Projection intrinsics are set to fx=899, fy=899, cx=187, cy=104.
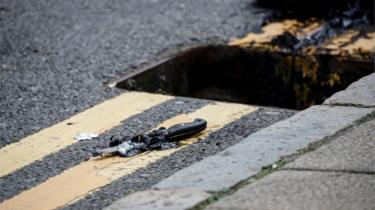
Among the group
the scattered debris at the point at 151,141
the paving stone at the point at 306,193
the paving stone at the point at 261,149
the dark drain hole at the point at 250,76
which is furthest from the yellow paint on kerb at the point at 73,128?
A: the paving stone at the point at 306,193

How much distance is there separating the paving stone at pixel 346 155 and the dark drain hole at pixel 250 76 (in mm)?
1509

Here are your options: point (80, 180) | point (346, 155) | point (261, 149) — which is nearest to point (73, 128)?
point (80, 180)

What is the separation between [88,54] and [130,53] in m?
0.27

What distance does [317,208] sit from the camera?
2965 mm

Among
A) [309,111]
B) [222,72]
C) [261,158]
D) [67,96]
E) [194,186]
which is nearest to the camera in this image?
[194,186]

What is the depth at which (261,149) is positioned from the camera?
363 centimetres

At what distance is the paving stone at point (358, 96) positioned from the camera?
4215 millimetres

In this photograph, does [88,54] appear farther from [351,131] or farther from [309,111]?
[351,131]

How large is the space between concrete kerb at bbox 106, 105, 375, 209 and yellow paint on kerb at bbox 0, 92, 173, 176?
0.95m

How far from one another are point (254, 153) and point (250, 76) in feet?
7.25

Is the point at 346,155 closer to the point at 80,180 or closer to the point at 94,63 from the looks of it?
the point at 80,180

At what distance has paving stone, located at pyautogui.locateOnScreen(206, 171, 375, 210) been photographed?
118 inches

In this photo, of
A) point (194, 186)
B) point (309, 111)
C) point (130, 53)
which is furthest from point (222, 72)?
point (194, 186)

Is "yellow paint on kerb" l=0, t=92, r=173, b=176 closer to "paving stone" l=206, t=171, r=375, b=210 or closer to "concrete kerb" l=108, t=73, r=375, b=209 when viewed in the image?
"concrete kerb" l=108, t=73, r=375, b=209
